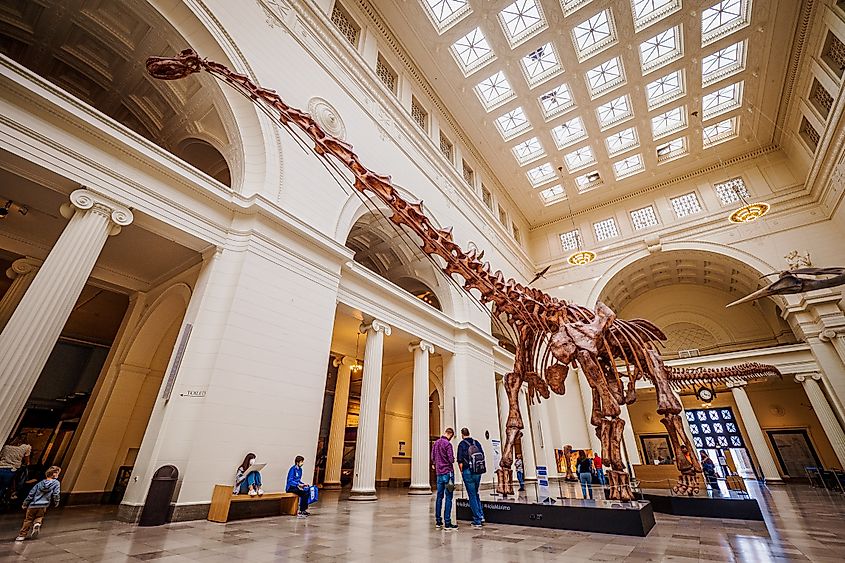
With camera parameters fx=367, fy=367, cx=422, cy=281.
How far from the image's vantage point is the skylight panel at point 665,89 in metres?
15.4

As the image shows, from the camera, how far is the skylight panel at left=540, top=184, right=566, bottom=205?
21.0m

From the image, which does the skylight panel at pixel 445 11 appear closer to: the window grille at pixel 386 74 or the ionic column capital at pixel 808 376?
the window grille at pixel 386 74

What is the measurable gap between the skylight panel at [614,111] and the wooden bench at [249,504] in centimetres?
1841

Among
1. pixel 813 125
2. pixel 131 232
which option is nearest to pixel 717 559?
pixel 131 232

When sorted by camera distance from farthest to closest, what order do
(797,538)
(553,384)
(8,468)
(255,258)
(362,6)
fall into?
(362,6) < (255,258) < (553,384) < (8,468) < (797,538)

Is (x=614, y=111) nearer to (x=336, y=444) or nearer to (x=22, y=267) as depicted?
(x=336, y=444)

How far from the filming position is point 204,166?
11.4 m

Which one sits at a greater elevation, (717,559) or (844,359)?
(844,359)

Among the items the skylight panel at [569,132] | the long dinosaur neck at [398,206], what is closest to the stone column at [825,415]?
the skylight panel at [569,132]

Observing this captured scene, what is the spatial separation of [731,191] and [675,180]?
2.52m

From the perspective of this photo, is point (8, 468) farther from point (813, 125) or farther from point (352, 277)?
point (813, 125)

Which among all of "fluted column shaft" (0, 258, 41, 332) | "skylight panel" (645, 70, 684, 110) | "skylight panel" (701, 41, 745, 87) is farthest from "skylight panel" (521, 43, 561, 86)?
"fluted column shaft" (0, 258, 41, 332)

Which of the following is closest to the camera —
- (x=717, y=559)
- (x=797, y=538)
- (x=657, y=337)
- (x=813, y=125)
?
(x=717, y=559)

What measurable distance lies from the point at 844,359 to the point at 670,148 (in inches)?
443
